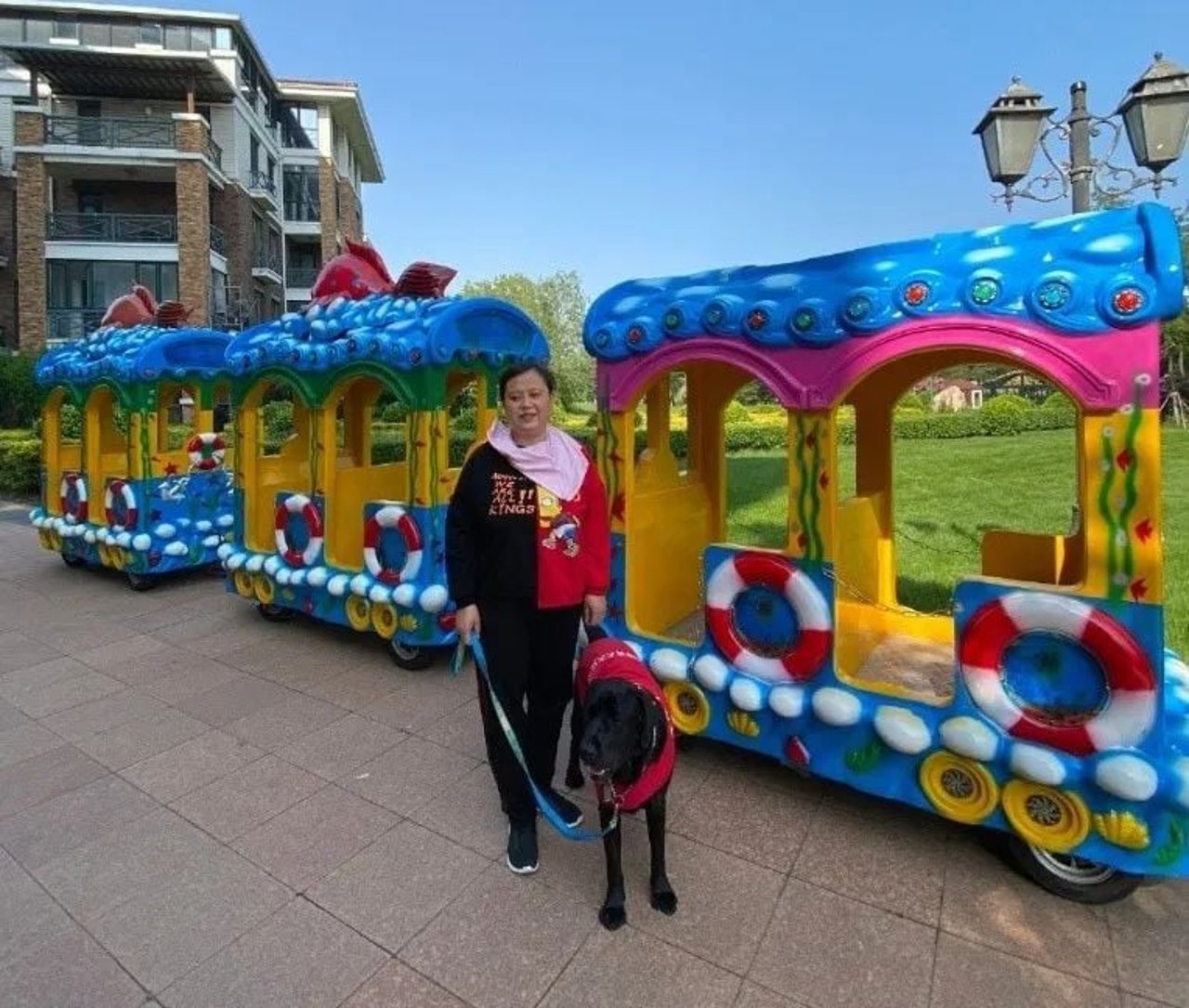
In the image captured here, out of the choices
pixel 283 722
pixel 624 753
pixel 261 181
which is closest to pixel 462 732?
pixel 283 722

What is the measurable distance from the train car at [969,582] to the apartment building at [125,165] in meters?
21.5

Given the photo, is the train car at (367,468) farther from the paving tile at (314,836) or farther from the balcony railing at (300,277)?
the balcony railing at (300,277)

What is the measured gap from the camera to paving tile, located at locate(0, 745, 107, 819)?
329 cm

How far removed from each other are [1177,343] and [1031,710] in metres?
31.0

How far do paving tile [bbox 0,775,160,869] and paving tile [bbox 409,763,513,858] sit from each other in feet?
4.05

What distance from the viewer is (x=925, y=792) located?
271 centimetres

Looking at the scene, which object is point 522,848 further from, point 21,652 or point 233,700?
point 21,652

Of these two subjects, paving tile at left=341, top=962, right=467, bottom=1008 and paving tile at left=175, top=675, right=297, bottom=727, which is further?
paving tile at left=175, top=675, right=297, bottom=727

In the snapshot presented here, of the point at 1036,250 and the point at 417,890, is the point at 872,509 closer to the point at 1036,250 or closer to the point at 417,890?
the point at 1036,250

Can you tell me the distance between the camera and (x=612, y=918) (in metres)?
2.42

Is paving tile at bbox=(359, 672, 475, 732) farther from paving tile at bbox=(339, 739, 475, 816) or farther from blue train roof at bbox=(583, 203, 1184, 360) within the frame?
blue train roof at bbox=(583, 203, 1184, 360)

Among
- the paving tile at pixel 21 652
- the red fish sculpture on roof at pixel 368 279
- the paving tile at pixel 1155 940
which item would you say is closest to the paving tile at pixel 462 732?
the paving tile at pixel 1155 940

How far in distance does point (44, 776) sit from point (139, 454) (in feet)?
13.0

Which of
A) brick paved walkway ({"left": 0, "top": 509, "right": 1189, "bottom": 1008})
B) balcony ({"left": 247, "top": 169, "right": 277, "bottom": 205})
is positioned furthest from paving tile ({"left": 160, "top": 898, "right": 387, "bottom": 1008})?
balcony ({"left": 247, "top": 169, "right": 277, "bottom": 205})
